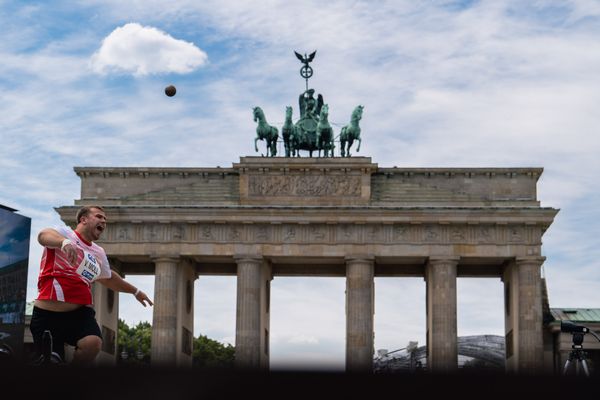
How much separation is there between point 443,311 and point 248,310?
12685 mm

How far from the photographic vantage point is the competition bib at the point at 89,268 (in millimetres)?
11922

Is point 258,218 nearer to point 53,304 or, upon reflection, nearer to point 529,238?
point 529,238

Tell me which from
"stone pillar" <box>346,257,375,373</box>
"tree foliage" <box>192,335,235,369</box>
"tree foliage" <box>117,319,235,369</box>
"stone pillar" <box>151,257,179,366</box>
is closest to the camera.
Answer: "stone pillar" <box>151,257,179,366</box>

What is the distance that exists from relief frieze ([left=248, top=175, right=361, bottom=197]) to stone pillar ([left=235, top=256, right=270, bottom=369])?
4835mm

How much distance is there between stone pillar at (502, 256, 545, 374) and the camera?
67062 millimetres

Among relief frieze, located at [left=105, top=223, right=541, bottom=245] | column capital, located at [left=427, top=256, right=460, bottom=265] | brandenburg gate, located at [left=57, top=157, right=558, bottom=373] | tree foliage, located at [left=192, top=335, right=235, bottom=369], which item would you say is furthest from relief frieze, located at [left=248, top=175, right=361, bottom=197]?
tree foliage, located at [left=192, top=335, right=235, bottom=369]

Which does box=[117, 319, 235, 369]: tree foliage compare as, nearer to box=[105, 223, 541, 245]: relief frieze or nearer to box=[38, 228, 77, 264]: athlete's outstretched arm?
box=[105, 223, 541, 245]: relief frieze

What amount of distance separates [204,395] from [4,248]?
39.9 meters

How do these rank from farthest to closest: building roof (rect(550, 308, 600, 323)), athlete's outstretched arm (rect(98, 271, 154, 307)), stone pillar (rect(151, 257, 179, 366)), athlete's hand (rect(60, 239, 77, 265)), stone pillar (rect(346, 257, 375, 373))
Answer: building roof (rect(550, 308, 600, 323)) < stone pillar (rect(346, 257, 375, 373)) < stone pillar (rect(151, 257, 179, 366)) < athlete's outstretched arm (rect(98, 271, 154, 307)) < athlete's hand (rect(60, 239, 77, 265))

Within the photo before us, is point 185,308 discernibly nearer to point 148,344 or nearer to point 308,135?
point 308,135

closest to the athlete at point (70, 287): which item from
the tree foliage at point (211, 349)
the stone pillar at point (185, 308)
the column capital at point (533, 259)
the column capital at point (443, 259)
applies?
the stone pillar at point (185, 308)

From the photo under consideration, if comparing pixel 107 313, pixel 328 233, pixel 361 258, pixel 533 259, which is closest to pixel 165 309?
pixel 107 313

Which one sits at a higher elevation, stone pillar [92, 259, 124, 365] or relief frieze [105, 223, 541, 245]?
relief frieze [105, 223, 541, 245]

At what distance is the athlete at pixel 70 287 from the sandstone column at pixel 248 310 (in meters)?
56.8
